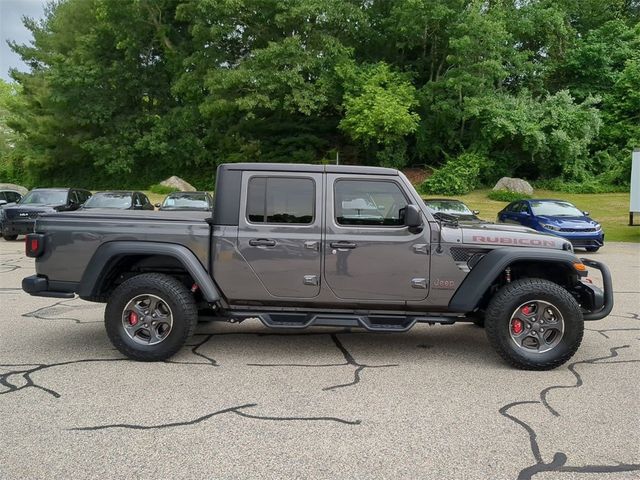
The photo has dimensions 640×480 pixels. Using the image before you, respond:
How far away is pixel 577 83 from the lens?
3544 centimetres

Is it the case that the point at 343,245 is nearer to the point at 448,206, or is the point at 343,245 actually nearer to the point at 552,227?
the point at 552,227

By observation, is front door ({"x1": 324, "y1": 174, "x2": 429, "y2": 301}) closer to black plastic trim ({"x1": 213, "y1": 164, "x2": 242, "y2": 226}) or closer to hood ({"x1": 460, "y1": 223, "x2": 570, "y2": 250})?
hood ({"x1": 460, "y1": 223, "x2": 570, "y2": 250})

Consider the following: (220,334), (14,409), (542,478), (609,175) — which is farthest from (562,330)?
(609,175)

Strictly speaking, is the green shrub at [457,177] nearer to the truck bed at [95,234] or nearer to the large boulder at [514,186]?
the large boulder at [514,186]

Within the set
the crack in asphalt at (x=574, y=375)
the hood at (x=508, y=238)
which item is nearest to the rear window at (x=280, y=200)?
the hood at (x=508, y=238)

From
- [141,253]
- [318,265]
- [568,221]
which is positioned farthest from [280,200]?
[568,221]

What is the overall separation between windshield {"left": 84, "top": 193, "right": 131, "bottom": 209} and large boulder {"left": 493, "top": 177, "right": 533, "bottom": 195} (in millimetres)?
20336

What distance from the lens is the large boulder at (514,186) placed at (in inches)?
1159

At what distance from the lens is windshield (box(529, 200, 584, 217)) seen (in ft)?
52.6

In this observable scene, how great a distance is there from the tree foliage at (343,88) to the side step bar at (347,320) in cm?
2637

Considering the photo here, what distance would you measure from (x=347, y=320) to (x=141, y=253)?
202cm

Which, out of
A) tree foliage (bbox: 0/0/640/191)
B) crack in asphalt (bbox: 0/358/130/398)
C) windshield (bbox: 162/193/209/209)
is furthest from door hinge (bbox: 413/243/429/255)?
tree foliage (bbox: 0/0/640/191)

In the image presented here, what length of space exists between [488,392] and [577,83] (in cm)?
3629

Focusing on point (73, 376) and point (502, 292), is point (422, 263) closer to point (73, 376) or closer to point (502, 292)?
point (502, 292)
